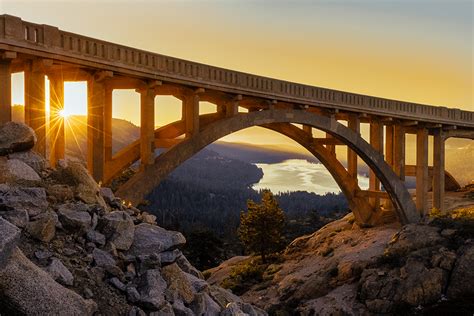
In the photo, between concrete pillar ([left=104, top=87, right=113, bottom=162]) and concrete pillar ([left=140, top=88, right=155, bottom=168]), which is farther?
concrete pillar ([left=140, top=88, right=155, bottom=168])

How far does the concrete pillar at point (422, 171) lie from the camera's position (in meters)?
32.7

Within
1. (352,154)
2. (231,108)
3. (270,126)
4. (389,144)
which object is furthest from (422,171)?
(231,108)

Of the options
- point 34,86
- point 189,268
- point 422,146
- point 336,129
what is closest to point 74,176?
point 189,268

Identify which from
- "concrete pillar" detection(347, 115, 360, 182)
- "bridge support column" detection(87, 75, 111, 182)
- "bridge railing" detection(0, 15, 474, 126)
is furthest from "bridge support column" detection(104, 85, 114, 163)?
"concrete pillar" detection(347, 115, 360, 182)

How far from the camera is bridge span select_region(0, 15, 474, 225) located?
1437 centimetres

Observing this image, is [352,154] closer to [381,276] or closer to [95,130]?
[381,276]

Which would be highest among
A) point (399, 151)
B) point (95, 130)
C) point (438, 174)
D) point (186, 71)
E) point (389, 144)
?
point (186, 71)

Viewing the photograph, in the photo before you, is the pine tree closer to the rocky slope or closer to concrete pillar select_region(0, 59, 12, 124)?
the rocky slope

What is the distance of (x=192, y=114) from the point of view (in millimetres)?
19375

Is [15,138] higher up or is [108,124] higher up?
[108,124]

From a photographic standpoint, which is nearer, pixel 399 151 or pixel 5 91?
pixel 5 91

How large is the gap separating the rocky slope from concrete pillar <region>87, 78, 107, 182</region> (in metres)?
13.5

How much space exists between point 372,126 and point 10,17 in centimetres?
2519

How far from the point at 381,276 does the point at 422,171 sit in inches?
490
